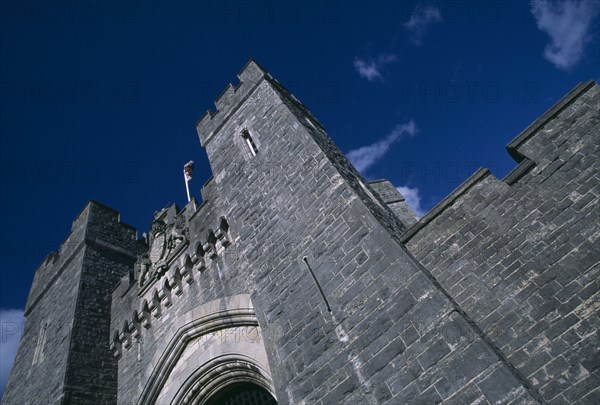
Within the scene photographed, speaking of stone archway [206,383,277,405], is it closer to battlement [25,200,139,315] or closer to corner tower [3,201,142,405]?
corner tower [3,201,142,405]

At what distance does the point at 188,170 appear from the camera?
13305 millimetres

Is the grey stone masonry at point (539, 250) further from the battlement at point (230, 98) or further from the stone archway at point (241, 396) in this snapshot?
the battlement at point (230, 98)

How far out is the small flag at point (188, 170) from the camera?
43.2 ft

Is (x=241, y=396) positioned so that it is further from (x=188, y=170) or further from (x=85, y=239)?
(x=188, y=170)

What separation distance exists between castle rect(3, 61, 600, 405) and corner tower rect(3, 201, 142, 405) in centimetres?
7

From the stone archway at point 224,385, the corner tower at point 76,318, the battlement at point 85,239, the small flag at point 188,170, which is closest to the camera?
the stone archway at point 224,385

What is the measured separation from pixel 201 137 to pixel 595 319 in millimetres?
8175

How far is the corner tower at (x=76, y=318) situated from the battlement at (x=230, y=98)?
15.7 feet

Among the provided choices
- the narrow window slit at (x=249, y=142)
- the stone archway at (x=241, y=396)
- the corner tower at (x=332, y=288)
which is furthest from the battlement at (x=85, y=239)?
the stone archway at (x=241, y=396)

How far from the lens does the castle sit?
13.5 ft

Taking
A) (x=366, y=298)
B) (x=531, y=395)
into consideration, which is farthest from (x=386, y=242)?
(x=531, y=395)

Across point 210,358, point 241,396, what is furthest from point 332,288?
point 241,396

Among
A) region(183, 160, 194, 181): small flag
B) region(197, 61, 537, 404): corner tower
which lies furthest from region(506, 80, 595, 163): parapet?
region(183, 160, 194, 181): small flag

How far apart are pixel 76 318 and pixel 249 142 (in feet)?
19.1
